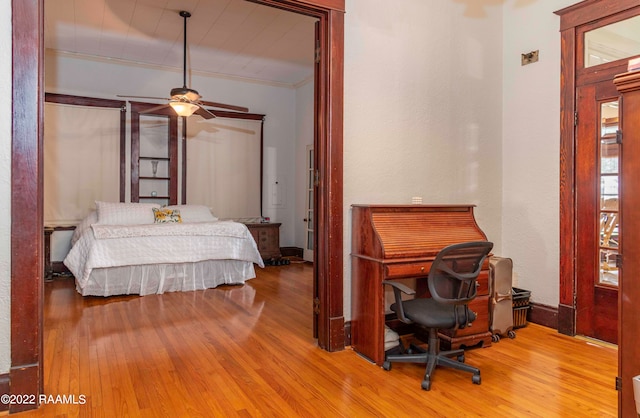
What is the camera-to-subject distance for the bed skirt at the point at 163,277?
478cm

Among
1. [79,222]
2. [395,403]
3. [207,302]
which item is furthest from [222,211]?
[395,403]

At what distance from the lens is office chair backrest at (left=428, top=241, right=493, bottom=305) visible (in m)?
2.46

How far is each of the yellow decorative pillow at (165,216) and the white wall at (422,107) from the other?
3.73m

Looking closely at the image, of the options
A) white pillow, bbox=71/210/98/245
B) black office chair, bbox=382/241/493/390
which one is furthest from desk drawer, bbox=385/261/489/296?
white pillow, bbox=71/210/98/245

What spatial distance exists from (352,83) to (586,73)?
2.01m

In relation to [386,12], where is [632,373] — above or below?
below

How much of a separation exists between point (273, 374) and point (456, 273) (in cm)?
135

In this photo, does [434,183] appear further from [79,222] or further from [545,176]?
[79,222]

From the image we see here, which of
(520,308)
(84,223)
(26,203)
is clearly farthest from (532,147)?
(84,223)

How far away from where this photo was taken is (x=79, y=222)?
623 centimetres

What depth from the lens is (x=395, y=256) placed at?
2842 mm

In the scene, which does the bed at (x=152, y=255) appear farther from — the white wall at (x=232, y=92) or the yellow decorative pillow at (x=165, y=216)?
the white wall at (x=232, y=92)

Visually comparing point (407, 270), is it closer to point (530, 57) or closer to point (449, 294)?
point (449, 294)

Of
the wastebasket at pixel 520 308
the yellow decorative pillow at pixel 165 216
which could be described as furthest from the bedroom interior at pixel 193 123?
the wastebasket at pixel 520 308
